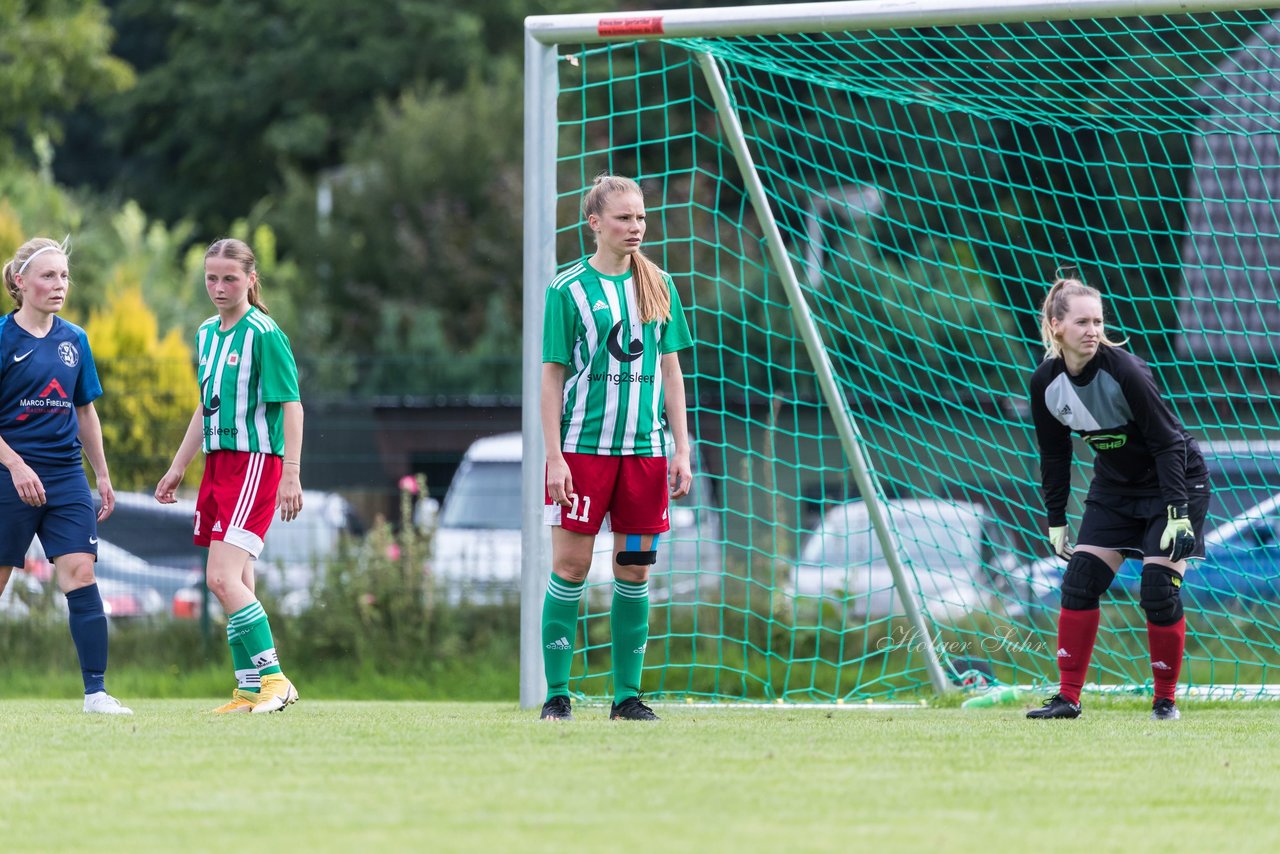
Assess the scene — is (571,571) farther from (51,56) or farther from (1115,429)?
(51,56)

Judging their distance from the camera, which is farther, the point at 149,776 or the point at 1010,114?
the point at 1010,114

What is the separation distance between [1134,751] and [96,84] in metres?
15.4

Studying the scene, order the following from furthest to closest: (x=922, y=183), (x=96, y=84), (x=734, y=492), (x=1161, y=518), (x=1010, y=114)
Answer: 1. (x=922, y=183)
2. (x=96, y=84)
3. (x=734, y=492)
4. (x=1010, y=114)
5. (x=1161, y=518)

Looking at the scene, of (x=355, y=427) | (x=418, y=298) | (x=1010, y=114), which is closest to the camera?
(x=1010, y=114)

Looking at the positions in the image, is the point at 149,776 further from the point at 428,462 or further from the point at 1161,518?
the point at 428,462

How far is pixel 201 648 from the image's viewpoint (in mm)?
10297

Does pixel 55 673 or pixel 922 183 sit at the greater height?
pixel 922 183

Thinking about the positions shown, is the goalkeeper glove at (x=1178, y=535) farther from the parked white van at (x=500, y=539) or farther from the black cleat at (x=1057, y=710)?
the parked white van at (x=500, y=539)

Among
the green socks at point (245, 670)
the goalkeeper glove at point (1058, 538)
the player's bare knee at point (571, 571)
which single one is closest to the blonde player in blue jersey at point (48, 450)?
the green socks at point (245, 670)

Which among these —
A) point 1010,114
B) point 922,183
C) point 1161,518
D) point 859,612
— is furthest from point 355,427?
point 922,183

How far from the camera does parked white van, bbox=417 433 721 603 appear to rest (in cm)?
1034

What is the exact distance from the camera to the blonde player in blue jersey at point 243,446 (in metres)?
5.75

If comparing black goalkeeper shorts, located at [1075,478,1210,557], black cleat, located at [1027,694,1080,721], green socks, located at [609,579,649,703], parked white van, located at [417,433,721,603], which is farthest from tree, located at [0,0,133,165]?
black cleat, located at [1027,694,1080,721]

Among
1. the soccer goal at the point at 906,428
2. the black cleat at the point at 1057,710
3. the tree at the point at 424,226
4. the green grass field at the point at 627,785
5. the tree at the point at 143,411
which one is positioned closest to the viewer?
the green grass field at the point at 627,785
